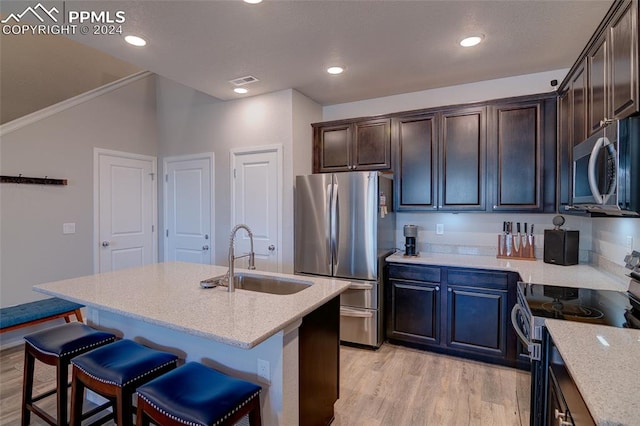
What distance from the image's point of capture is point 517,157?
9.69 feet

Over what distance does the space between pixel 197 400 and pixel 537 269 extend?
8.83ft

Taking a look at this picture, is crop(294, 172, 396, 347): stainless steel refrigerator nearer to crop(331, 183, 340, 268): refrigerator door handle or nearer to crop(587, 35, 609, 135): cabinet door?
crop(331, 183, 340, 268): refrigerator door handle

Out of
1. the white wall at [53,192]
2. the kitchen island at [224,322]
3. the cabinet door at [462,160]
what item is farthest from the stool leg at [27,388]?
the cabinet door at [462,160]

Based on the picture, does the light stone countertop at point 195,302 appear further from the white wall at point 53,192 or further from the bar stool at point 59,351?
the white wall at point 53,192

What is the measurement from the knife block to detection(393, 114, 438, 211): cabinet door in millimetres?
778

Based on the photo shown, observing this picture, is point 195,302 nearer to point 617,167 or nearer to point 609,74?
point 617,167

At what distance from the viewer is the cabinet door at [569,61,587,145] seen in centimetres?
212

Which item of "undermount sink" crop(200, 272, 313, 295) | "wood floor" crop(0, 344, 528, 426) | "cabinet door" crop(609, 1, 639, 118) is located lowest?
"wood floor" crop(0, 344, 528, 426)

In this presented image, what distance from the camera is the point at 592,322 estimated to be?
1.46 m

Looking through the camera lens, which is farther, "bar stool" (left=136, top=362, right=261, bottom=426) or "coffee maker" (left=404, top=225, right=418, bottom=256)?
"coffee maker" (left=404, top=225, right=418, bottom=256)

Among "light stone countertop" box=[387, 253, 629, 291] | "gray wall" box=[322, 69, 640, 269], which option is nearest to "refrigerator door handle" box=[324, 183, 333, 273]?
"light stone countertop" box=[387, 253, 629, 291]

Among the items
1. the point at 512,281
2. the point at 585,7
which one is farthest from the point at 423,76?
the point at 512,281

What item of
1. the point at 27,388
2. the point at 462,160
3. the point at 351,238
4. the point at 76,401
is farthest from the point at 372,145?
the point at 27,388

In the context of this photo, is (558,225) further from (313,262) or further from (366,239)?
(313,262)
